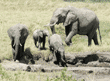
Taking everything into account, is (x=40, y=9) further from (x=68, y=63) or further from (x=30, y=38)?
(x=68, y=63)

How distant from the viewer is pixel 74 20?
900 centimetres

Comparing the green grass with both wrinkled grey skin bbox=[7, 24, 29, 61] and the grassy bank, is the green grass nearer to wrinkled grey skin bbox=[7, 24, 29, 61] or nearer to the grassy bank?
the grassy bank

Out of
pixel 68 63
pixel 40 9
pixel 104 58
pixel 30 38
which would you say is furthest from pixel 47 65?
pixel 40 9

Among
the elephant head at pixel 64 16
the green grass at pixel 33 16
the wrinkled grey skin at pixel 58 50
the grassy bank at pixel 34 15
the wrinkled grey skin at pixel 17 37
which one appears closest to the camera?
the wrinkled grey skin at pixel 58 50

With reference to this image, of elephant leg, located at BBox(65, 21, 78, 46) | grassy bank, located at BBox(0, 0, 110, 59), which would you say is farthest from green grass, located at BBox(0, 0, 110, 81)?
elephant leg, located at BBox(65, 21, 78, 46)

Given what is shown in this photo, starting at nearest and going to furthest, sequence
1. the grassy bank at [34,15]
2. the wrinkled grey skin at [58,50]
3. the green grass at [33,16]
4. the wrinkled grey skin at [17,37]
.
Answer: the wrinkled grey skin at [58,50], the wrinkled grey skin at [17,37], the green grass at [33,16], the grassy bank at [34,15]

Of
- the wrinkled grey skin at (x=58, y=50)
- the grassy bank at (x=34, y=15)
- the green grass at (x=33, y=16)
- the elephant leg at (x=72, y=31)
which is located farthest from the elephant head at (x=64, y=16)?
the grassy bank at (x=34, y=15)

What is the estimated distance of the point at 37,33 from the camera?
33.4 ft

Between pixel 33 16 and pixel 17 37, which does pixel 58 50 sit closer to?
pixel 17 37

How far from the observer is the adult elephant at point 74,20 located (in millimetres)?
8930

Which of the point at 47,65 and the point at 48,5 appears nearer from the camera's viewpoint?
the point at 47,65

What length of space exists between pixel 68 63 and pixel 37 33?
288 cm

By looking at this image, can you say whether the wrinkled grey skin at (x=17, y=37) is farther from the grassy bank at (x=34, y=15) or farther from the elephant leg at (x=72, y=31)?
the elephant leg at (x=72, y=31)

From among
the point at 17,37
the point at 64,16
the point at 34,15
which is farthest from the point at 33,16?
the point at 17,37
